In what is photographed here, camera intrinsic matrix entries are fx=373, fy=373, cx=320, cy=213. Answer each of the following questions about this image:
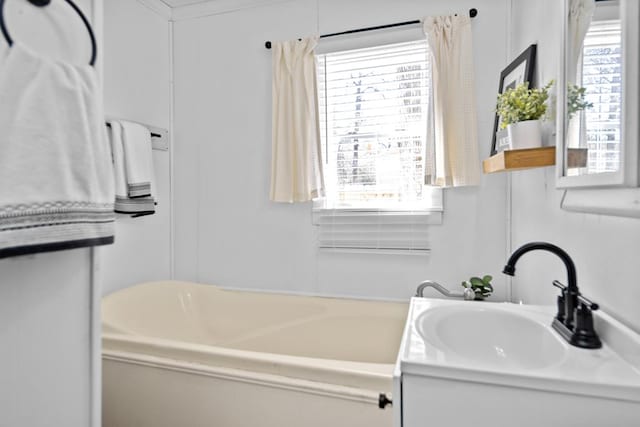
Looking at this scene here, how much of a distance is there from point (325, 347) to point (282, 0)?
2139mm

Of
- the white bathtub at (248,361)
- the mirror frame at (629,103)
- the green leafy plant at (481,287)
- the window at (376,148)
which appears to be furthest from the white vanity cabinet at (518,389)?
the window at (376,148)

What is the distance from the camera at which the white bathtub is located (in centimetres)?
123

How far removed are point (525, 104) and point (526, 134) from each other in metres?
0.11

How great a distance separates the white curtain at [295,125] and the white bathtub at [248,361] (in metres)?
0.67

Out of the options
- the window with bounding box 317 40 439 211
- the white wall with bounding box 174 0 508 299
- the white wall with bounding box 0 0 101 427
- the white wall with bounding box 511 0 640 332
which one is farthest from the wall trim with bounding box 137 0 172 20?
the white wall with bounding box 511 0 640 332

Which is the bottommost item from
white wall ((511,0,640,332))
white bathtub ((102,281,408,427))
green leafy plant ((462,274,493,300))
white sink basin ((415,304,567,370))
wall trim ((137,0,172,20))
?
white bathtub ((102,281,408,427))

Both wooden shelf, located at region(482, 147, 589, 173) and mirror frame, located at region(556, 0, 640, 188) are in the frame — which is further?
wooden shelf, located at region(482, 147, 589, 173)

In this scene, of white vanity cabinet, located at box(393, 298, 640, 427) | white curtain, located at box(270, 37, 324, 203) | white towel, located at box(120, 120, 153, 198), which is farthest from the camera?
white curtain, located at box(270, 37, 324, 203)

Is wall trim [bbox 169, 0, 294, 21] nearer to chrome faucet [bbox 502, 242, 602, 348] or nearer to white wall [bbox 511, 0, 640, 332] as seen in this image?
white wall [bbox 511, 0, 640, 332]

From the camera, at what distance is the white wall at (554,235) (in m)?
0.87

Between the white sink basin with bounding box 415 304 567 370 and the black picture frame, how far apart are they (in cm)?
86

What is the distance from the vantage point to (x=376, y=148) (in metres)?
2.23

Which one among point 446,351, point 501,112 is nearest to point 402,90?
point 501,112

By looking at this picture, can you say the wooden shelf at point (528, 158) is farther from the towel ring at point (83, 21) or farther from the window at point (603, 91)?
the towel ring at point (83, 21)
